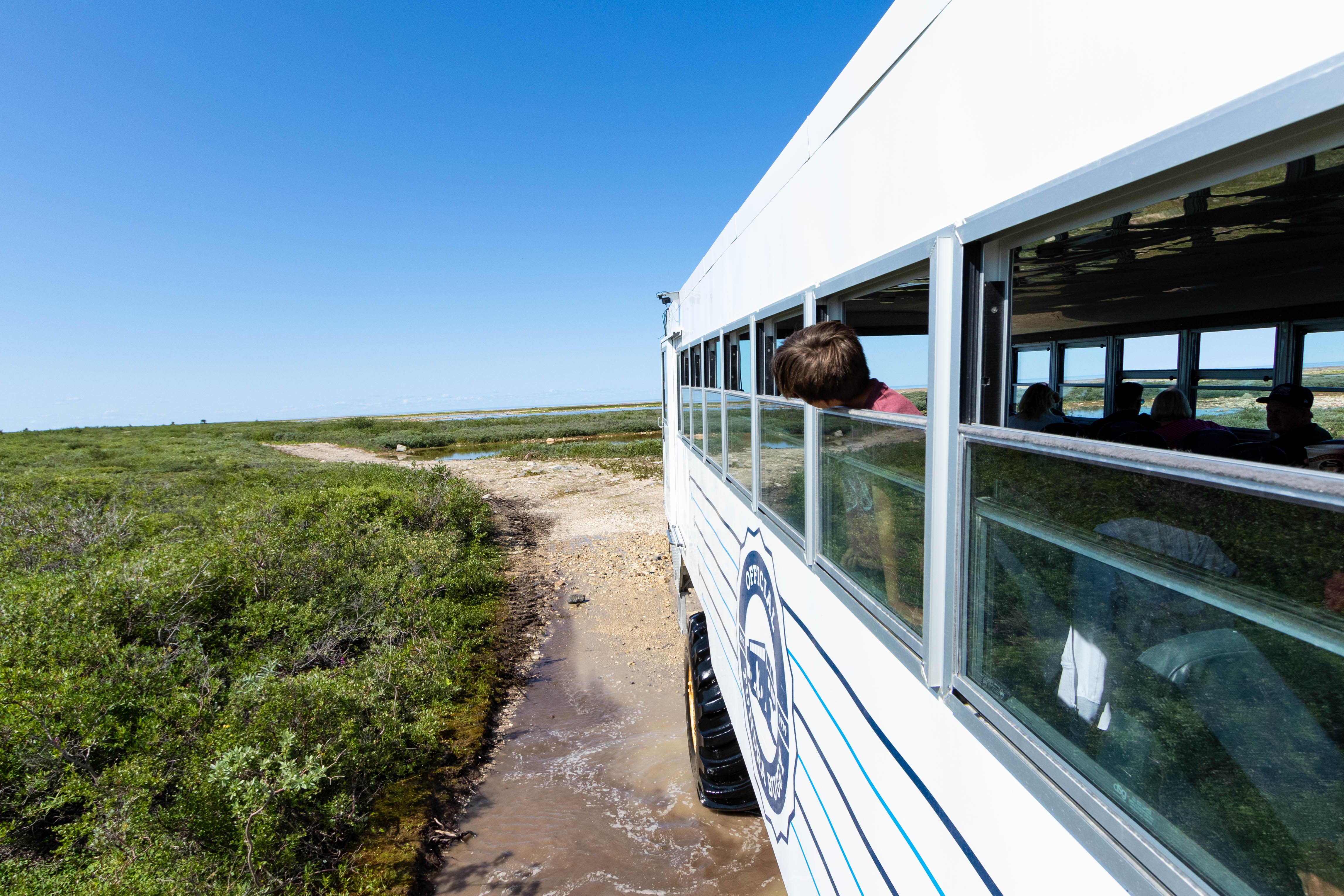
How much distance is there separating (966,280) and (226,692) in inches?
239

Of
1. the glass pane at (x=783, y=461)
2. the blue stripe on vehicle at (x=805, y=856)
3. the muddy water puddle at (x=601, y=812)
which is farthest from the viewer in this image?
the muddy water puddle at (x=601, y=812)

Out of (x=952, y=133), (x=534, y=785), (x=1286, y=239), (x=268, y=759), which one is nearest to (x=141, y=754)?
(x=268, y=759)

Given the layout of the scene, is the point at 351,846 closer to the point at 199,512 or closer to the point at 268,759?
the point at 268,759

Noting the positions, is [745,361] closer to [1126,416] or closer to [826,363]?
[826,363]

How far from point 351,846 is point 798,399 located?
4.54 metres

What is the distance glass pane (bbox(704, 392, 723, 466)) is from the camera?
4.01 m

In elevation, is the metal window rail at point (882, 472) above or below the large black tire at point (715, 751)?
above

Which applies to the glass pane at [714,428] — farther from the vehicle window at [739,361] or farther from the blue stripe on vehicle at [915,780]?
the blue stripe on vehicle at [915,780]

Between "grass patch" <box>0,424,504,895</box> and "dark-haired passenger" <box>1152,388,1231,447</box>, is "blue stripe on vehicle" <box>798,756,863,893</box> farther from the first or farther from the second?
"grass patch" <box>0,424,504,895</box>

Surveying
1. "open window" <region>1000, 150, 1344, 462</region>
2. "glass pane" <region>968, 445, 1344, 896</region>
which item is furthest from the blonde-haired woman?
"glass pane" <region>968, 445, 1344, 896</region>

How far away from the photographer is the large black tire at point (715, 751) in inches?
162

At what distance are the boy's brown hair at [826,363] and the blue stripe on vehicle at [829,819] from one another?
4.09 feet

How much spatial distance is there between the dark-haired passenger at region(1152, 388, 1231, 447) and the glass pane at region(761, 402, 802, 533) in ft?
6.46

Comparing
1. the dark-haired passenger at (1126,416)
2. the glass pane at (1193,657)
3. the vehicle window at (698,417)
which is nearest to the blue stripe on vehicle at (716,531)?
the vehicle window at (698,417)
